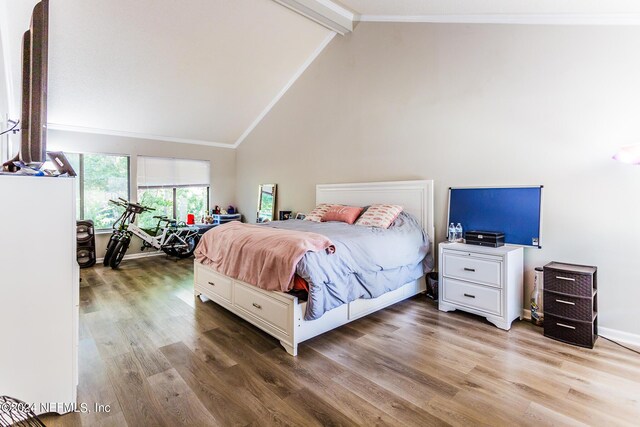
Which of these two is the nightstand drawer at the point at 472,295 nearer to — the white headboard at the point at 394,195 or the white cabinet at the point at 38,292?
the white headboard at the point at 394,195

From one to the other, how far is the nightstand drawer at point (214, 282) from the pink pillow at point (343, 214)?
1.58 metres

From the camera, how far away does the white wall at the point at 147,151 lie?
500 cm

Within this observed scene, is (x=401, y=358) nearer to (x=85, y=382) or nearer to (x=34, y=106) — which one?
(x=85, y=382)

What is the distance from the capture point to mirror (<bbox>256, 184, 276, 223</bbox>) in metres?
5.89

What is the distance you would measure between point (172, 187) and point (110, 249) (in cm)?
169

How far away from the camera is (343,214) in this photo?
12.8ft

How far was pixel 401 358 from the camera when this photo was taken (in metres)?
2.19

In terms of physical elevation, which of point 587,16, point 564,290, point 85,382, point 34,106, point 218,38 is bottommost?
point 85,382

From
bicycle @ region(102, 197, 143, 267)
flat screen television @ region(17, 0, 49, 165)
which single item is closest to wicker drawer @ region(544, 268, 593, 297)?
flat screen television @ region(17, 0, 49, 165)

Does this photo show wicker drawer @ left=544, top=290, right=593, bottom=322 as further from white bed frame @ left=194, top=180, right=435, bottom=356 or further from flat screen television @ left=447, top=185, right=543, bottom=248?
white bed frame @ left=194, top=180, right=435, bottom=356

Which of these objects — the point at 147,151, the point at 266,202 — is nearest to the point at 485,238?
the point at 266,202

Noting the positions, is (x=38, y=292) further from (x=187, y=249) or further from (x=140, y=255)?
(x=140, y=255)

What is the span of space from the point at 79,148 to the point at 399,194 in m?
5.22

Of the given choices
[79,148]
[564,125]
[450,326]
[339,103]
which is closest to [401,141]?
[339,103]
